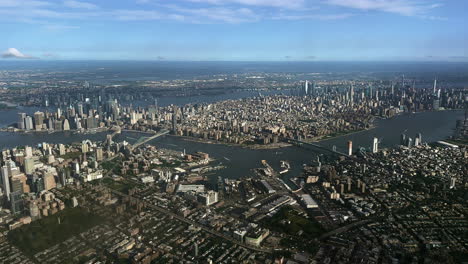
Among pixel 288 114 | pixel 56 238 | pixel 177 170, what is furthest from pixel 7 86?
pixel 56 238

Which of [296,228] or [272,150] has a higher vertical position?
[272,150]

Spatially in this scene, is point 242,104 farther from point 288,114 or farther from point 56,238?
point 56,238

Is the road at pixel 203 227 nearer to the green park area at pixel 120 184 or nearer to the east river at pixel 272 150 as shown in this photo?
the green park area at pixel 120 184

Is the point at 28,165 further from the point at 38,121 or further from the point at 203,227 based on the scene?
the point at 38,121

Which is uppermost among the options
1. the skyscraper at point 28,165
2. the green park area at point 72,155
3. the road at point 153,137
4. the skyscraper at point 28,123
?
the skyscraper at point 28,123

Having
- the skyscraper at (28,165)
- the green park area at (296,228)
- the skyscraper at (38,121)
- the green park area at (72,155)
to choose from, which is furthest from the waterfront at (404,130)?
the skyscraper at (38,121)

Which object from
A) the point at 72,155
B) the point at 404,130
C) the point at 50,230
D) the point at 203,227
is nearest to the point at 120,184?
the point at 50,230
